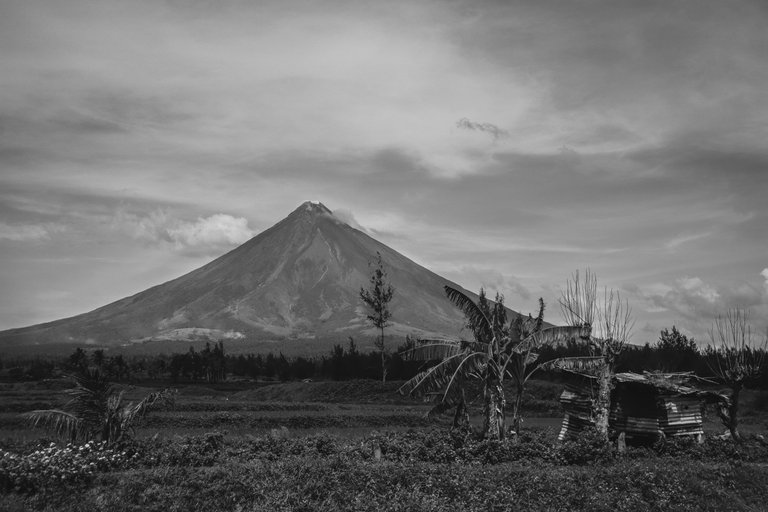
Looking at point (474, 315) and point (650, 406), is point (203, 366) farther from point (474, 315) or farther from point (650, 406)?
point (650, 406)

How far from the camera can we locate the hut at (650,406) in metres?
25.2

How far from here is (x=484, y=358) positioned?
74.3 ft

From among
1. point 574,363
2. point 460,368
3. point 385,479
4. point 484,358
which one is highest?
point 484,358

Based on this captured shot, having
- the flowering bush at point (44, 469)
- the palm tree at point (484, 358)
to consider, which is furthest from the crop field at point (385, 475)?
the palm tree at point (484, 358)

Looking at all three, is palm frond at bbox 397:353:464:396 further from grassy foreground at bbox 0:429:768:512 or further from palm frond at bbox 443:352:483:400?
grassy foreground at bbox 0:429:768:512

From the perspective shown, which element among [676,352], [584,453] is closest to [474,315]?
[584,453]

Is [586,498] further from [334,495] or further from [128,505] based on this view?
[128,505]

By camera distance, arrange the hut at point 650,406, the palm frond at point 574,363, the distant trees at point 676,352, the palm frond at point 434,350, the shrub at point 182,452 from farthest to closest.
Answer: the distant trees at point 676,352, the hut at point 650,406, the palm frond at point 434,350, the palm frond at point 574,363, the shrub at point 182,452

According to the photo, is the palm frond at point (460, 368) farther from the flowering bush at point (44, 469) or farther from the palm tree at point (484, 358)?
the flowering bush at point (44, 469)

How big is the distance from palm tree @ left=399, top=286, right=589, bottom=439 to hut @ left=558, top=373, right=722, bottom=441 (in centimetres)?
308

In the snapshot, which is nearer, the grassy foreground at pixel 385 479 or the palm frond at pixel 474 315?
the grassy foreground at pixel 385 479

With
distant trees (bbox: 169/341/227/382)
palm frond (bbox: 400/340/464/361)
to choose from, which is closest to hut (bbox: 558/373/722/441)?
palm frond (bbox: 400/340/464/361)

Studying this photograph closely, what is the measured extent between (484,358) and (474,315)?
5.25ft

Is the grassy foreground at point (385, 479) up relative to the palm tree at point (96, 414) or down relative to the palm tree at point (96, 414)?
down
